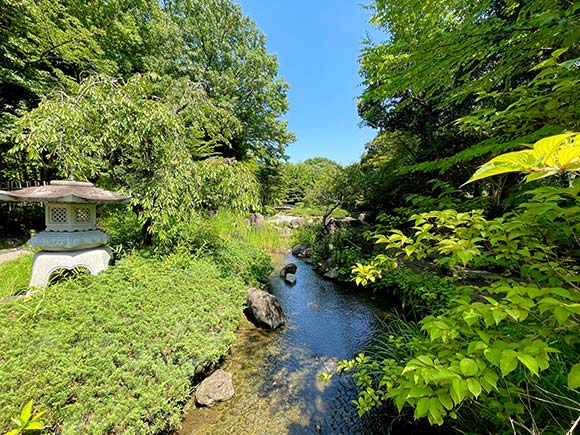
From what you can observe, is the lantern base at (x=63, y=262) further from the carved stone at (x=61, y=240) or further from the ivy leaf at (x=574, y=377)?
the ivy leaf at (x=574, y=377)

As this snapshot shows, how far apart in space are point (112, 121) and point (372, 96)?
3.49 m

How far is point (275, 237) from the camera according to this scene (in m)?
9.80

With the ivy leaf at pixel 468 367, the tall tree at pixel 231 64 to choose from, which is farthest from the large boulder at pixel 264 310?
the tall tree at pixel 231 64

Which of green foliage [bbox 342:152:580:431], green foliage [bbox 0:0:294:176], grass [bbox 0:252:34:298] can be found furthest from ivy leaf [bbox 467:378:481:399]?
green foliage [bbox 0:0:294:176]

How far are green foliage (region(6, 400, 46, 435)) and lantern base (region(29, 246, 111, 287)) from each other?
201 cm

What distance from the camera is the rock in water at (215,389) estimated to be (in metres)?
2.50

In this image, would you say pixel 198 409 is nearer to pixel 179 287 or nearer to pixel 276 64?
pixel 179 287

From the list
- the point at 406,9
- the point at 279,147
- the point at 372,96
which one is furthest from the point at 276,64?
the point at 372,96

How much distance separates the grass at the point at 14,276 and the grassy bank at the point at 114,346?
113 cm

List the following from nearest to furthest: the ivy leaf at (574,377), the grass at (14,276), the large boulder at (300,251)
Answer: the ivy leaf at (574,377) < the grass at (14,276) < the large boulder at (300,251)

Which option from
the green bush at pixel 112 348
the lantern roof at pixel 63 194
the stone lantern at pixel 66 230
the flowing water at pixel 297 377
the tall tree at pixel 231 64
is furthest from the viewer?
the tall tree at pixel 231 64

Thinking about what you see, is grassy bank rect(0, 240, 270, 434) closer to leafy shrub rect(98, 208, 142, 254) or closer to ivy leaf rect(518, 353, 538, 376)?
leafy shrub rect(98, 208, 142, 254)

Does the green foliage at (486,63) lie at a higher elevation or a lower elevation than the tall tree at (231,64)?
lower

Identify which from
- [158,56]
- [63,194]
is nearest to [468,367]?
[63,194]
